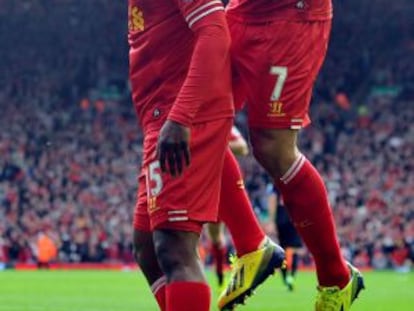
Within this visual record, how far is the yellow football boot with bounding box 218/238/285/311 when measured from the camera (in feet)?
20.0

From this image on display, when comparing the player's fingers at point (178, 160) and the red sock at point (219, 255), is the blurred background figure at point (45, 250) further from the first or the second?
the player's fingers at point (178, 160)

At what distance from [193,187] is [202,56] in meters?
0.57

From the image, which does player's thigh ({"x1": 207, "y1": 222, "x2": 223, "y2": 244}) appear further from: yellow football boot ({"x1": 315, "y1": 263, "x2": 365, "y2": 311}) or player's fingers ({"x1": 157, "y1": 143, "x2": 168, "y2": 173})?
player's fingers ({"x1": 157, "y1": 143, "x2": 168, "y2": 173})

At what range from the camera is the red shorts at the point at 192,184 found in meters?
4.86

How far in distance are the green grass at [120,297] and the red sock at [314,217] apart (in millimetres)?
4190

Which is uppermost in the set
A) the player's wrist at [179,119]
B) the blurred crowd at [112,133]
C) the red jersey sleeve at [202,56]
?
the red jersey sleeve at [202,56]

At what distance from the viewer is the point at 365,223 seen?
28.0 m

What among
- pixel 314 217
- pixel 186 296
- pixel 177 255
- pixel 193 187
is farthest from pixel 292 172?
pixel 186 296

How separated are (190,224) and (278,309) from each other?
18.8ft

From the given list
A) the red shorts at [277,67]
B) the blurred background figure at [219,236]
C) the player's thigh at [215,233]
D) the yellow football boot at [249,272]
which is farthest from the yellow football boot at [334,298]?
the player's thigh at [215,233]

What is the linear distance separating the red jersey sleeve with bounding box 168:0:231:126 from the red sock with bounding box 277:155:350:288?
1165 mm

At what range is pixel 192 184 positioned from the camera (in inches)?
192

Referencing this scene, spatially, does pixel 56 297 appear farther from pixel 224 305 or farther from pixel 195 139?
pixel 195 139

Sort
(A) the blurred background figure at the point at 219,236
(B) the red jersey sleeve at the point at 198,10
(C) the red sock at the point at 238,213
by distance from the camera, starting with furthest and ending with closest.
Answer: (A) the blurred background figure at the point at 219,236, (C) the red sock at the point at 238,213, (B) the red jersey sleeve at the point at 198,10
